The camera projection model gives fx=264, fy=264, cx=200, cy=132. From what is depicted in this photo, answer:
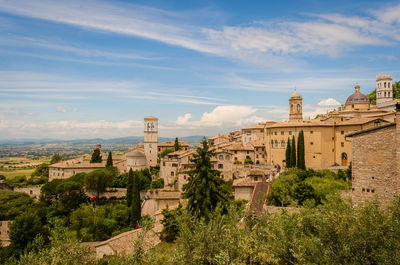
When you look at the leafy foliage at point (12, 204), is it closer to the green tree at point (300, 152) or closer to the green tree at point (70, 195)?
the green tree at point (70, 195)

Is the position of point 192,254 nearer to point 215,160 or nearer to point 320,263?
point 320,263

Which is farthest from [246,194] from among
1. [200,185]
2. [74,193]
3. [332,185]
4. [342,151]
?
[74,193]

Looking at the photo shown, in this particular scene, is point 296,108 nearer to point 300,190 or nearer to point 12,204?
point 300,190

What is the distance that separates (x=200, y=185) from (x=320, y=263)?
14.2 m

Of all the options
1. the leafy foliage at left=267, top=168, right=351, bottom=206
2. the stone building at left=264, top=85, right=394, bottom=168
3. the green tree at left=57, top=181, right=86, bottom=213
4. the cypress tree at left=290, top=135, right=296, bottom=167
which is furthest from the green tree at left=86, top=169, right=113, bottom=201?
the leafy foliage at left=267, top=168, right=351, bottom=206

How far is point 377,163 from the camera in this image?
49.5 ft

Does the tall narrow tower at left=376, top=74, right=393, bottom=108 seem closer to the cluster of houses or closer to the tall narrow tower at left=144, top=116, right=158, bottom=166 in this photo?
the cluster of houses

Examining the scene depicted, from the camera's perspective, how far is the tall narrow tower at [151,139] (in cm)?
6625

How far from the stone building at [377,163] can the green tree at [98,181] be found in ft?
151

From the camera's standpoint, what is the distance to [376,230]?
947 cm

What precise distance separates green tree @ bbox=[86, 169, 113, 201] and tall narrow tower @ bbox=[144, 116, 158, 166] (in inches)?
541

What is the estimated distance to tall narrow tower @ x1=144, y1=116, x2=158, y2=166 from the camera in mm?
66250

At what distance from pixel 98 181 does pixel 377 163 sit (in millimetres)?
47719

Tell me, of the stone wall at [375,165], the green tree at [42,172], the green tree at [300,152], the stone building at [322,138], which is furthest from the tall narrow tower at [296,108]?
the green tree at [42,172]
